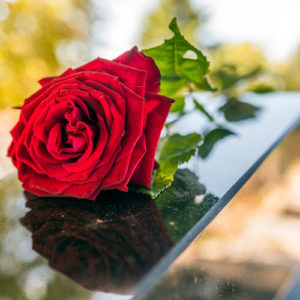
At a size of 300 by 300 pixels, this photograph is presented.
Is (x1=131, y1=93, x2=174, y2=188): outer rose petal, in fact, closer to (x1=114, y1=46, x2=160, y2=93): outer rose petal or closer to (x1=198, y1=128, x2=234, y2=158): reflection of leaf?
(x1=114, y1=46, x2=160, y2=93): outer rose petal

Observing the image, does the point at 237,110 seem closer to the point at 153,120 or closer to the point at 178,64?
the point at 178,64

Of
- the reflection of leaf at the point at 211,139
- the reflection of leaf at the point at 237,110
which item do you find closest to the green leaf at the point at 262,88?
the reflection of leaf at the point at 237,110

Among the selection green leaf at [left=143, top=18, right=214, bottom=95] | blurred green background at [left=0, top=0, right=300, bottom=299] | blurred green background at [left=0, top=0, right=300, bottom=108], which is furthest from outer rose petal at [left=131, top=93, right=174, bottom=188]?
blurred green background at [left=0, top=0, right=300, bottom=108]

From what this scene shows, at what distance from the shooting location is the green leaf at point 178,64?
1.29ft

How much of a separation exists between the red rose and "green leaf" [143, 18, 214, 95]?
11cm

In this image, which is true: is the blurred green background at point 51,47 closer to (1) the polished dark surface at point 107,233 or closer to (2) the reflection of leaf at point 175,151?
(2) the reflection of leaf at point 175,151

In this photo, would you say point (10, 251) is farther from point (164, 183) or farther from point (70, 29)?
point (70, 29)

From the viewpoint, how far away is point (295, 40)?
3.63 metres

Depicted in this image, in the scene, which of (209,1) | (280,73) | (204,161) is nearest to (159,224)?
(204,161)

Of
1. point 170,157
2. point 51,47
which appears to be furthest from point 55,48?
point 170,157

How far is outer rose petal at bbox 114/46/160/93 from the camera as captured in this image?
0.32m

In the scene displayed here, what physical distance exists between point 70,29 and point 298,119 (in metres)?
3.52

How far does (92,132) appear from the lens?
275 mm

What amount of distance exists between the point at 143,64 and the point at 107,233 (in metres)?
0.17
